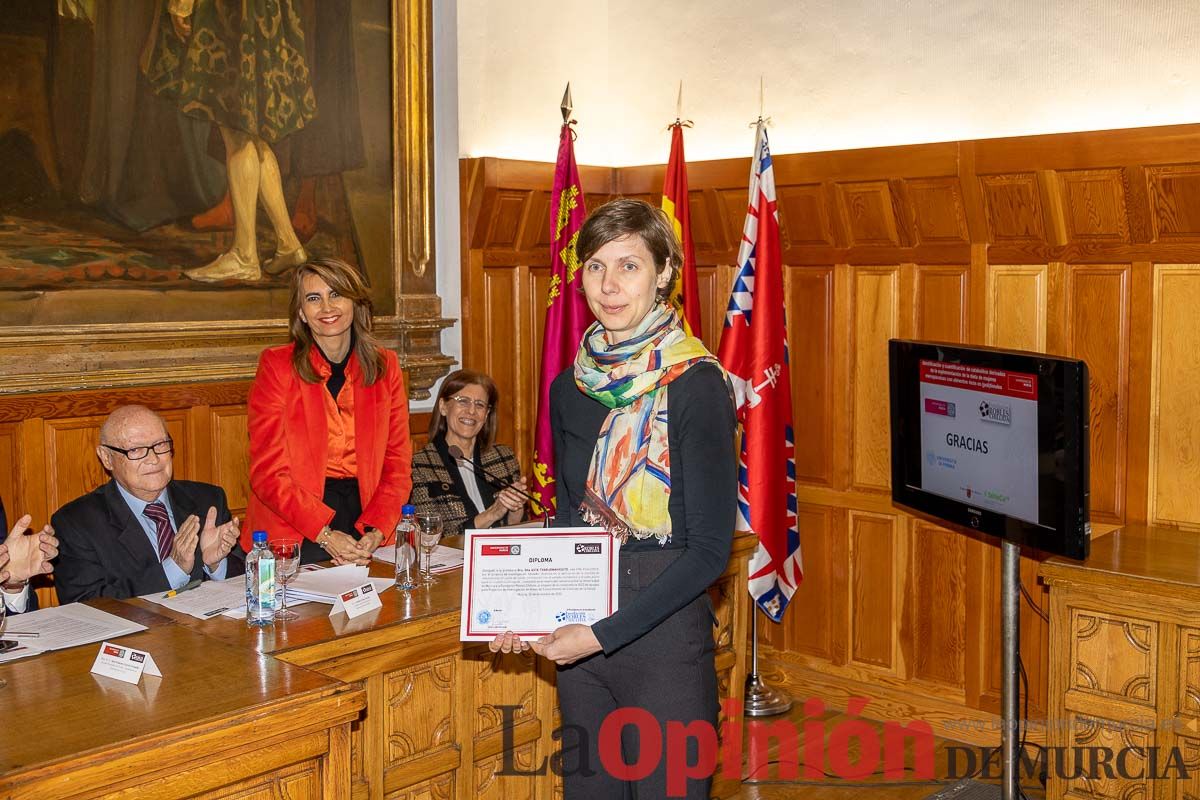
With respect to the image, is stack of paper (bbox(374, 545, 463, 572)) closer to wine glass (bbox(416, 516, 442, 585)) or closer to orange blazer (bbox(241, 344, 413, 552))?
wine glass (bbox(416, 516, 442, 585))

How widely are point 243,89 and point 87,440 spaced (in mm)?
1358

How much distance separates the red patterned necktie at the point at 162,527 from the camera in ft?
10.5

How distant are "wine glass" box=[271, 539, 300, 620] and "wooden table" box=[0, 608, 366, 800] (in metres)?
0.34

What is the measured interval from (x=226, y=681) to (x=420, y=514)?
38.9 inches

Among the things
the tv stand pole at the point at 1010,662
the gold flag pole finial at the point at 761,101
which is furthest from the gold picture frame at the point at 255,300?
the tv stand pole at the point at 1010,662

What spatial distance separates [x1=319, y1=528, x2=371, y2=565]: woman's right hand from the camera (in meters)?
3.36

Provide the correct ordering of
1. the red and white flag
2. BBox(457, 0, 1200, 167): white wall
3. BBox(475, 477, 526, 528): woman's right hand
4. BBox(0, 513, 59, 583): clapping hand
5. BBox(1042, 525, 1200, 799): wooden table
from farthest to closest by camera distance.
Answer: the red and white flag < BBox(457, 0, 1200, 167): white wall < BBox(475, 477, 526, 528): woman's right hand < BBox(1042, 525, 1200, 799): wooden table < BBox(0, 513, 59, 583): clapping hand

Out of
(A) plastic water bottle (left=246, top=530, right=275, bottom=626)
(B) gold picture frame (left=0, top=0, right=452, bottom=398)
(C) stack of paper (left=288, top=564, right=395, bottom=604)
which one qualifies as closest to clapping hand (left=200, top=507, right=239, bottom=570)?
(C) stack of paper (left=288, top=564, right=395, bottom=604)

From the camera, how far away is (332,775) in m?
2.26

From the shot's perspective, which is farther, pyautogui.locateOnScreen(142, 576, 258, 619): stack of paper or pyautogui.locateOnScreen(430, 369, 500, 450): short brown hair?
pyautogui.locateOnScreen(430, 369, 500, 450): short brown hair

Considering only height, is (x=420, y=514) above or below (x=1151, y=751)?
above

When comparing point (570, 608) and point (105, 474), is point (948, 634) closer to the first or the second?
point (570, 608)

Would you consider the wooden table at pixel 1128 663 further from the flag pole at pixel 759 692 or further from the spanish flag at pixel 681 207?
the spanish flag at pixel 681 207

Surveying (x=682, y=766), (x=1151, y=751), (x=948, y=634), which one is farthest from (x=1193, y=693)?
(x=682, y=766)
